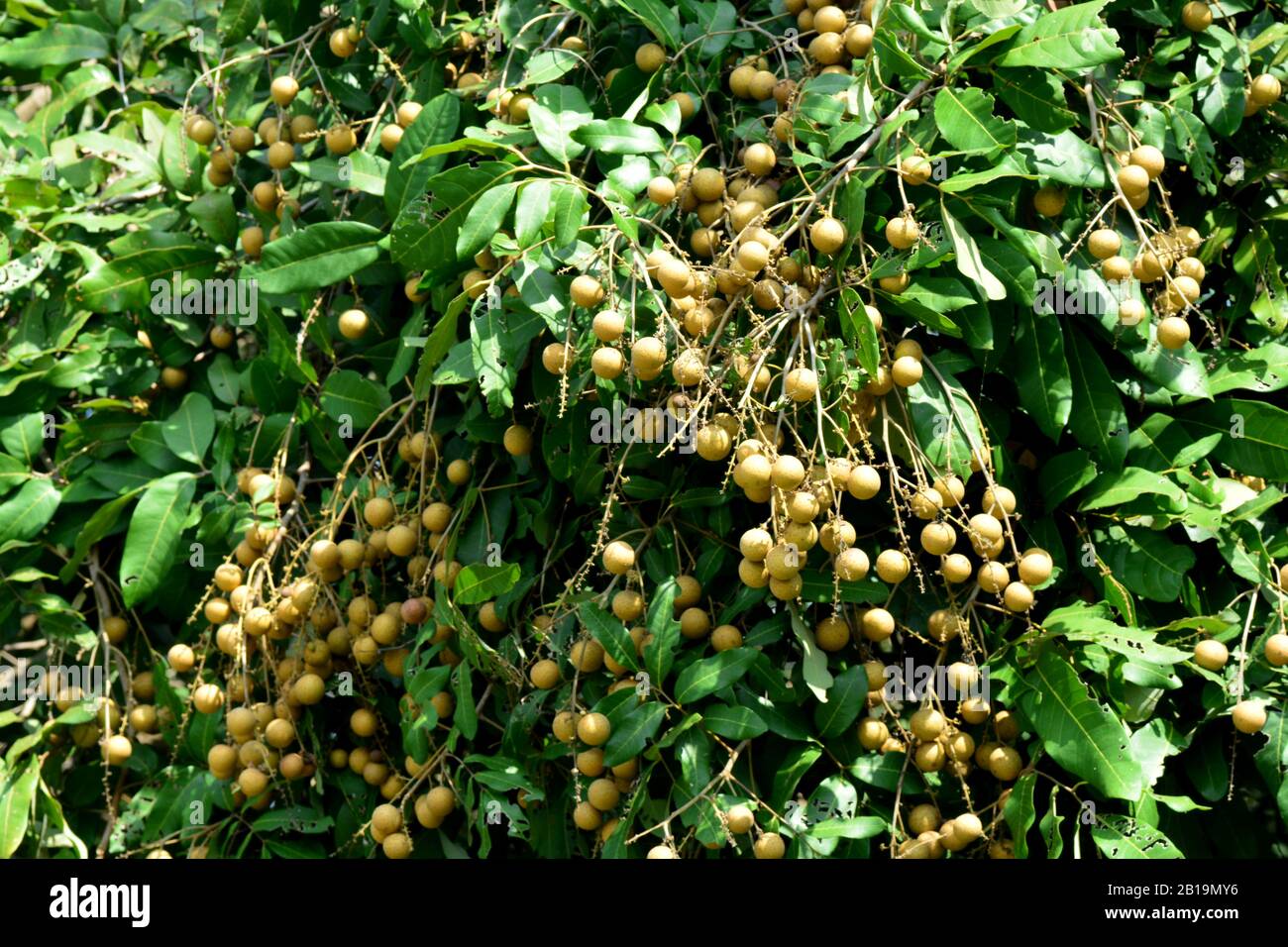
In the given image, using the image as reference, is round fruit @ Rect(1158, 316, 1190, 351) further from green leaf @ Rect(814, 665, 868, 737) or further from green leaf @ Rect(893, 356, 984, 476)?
green leaf @ Rect(814, 665, 868, 737)

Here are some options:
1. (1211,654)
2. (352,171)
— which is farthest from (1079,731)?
(352,171)

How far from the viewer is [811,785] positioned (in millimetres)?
1843

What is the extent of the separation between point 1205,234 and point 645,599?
0.95m

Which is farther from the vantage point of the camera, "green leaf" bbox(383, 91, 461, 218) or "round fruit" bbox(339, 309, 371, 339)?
"round fruit" bbox(339, 309, 371, 339)

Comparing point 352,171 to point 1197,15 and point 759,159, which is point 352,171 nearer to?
point 759,159

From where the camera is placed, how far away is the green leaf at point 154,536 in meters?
2.20

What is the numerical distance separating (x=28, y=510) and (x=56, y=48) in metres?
0.94

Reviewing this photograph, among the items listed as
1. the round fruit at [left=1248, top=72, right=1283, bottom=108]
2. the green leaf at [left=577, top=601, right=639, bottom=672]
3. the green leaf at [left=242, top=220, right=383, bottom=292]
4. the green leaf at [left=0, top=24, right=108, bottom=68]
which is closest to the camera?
the green leaf at [left=577, top=601, right=639, bottom=672]

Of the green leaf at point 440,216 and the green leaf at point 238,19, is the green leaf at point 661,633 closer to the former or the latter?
the green leaf at point 440,216

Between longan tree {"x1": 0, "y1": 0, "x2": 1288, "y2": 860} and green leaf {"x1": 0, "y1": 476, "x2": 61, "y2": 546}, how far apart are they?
0.51 feet

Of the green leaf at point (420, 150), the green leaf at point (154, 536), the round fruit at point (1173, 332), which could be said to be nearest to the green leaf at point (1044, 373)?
the round fruit at point (1173, 332)

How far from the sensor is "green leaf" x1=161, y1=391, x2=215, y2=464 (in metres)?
2.29

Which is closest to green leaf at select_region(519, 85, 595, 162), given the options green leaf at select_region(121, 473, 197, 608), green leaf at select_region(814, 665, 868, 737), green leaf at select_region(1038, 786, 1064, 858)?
green leaf at select_region(814, 665, 868, 737)

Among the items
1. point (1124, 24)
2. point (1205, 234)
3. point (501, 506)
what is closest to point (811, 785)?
point (501, 506)
